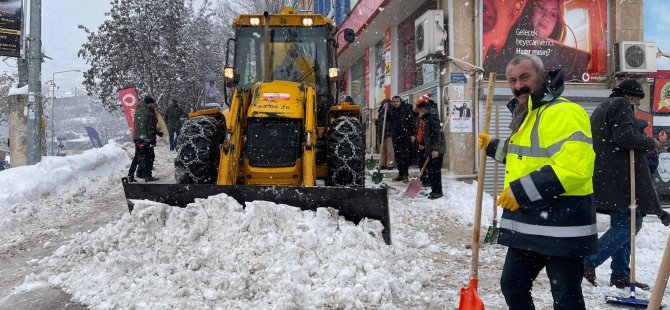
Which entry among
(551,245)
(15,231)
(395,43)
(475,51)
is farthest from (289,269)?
(395,43)

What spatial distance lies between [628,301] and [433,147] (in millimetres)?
4722

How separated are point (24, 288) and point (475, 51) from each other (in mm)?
9192

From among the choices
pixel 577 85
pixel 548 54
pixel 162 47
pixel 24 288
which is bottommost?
pixel 24 288

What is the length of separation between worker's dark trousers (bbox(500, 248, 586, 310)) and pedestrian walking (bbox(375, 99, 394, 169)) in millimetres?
8239

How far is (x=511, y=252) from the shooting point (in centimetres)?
272

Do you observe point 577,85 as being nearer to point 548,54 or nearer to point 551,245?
point 548,54

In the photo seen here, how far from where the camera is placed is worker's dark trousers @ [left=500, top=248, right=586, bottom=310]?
2.48 meters

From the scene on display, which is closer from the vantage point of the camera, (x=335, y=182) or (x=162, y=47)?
(x=335, y=182)

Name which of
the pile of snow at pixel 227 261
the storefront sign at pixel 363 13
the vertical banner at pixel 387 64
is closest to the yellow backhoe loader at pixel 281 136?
the pile of snow at pixel 227 261

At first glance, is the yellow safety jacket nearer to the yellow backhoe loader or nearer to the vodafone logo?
the yellow backhoe loader

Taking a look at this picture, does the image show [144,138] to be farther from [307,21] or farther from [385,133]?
[385,133]

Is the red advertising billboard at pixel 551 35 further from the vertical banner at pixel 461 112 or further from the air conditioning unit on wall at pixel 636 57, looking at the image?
the vertical banner at pixel 461 112

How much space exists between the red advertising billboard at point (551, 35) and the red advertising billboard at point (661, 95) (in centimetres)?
111

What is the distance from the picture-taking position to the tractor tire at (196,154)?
19.2 feet
